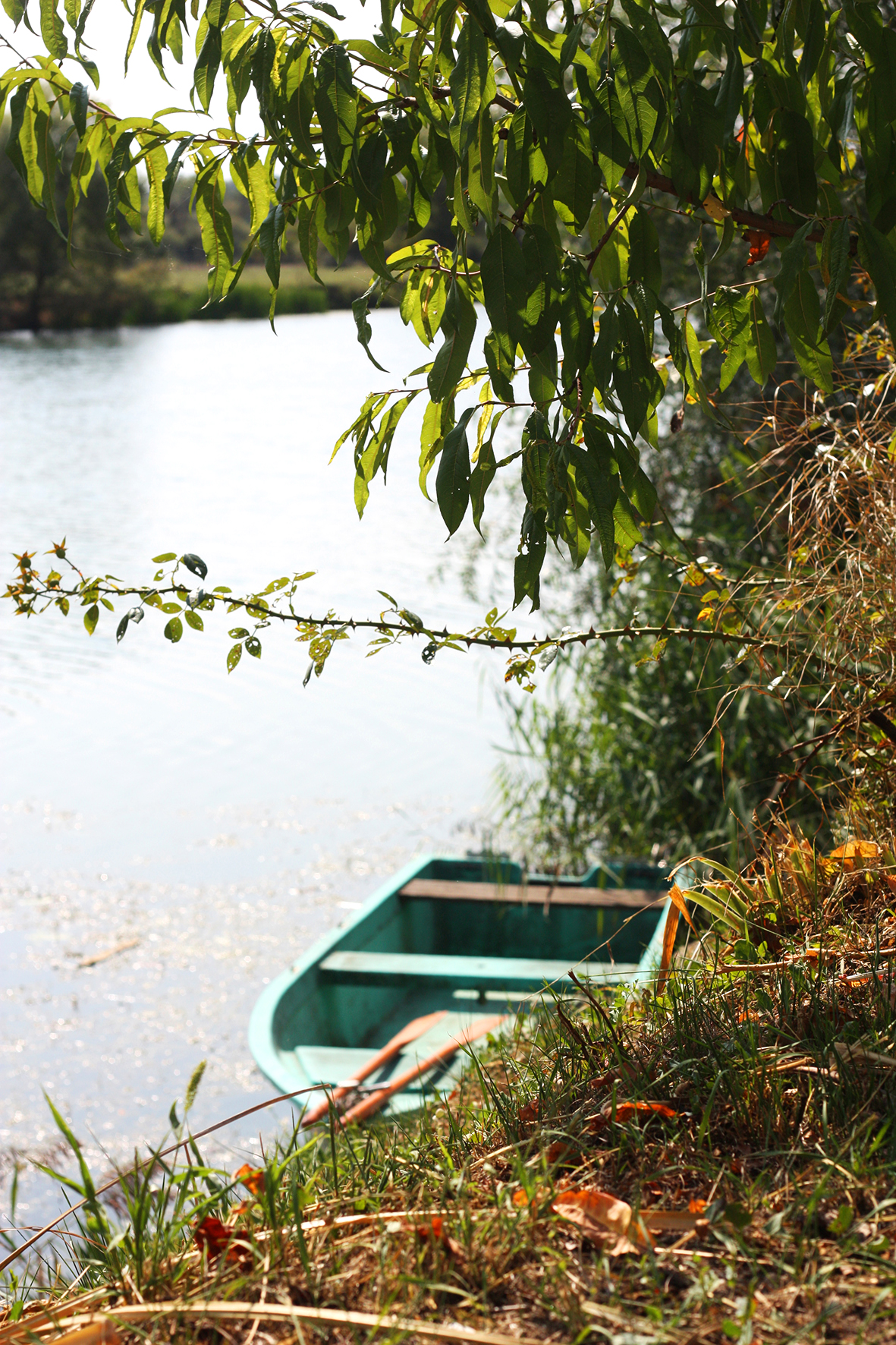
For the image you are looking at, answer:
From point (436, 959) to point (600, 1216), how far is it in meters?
3.30

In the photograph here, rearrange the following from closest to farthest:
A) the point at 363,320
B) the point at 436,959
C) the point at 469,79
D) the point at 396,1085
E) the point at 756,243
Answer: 1. the point at 469,79
2. the point at 363,320
3. the point at 756,243
4. the point at 396,1085
5. the point at 436,959

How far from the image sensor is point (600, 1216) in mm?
1309

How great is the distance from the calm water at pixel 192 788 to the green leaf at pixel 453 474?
1.59 meters

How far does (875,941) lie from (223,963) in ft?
19.5

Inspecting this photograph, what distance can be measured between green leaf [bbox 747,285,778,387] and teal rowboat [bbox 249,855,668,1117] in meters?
2.20

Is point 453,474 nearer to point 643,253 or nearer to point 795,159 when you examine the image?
point 643,253

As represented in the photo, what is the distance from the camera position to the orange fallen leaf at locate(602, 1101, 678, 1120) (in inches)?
59.6

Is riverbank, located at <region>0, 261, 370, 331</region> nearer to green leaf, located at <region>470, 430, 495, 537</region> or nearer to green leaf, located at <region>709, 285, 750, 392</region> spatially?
green leaf, located at <region>709, 285, 750, 392</region>

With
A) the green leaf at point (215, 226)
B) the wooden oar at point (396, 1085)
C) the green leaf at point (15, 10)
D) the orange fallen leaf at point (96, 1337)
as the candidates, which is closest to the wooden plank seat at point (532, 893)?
the wooden oar at point (396, 1085)

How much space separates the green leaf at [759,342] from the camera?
69.4 inches

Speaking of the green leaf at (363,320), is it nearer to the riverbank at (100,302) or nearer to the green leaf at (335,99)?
the green leaf at (335,99)

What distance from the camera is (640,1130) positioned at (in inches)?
59.2

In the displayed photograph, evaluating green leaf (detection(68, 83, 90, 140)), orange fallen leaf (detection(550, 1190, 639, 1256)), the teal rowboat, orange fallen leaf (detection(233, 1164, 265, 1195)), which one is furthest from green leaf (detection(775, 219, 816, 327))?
the teal rowboat

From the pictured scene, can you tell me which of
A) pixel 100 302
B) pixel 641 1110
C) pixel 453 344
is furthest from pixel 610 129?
pixel 100 302
